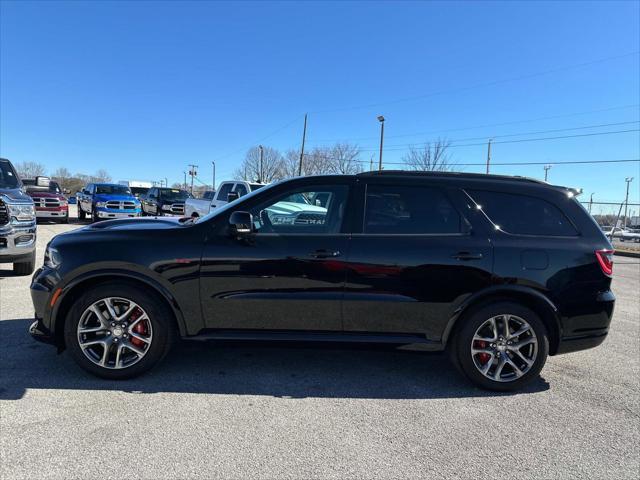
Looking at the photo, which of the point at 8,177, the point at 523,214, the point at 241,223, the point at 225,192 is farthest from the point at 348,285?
the point at 225,192

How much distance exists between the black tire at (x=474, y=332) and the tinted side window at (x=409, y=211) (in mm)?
719

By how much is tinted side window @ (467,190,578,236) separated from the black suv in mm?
14

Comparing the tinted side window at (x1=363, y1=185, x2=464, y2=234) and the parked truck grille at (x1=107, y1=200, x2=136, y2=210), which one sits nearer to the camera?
the tinted side window at (x1=363, y1=185, x2=464, y2=234)

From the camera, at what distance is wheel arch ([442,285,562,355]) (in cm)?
344

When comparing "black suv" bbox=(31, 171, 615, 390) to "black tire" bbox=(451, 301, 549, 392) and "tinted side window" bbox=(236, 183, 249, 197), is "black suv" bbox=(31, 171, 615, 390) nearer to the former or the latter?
"black tire" bbox=(451, 301, 549, 392)

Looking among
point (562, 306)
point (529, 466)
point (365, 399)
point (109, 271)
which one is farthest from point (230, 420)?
point (562, 306)

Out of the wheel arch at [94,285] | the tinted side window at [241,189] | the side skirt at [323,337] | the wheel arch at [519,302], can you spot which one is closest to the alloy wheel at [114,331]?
the wheel arch at [94,285]

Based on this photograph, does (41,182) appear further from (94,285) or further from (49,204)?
(49,204)

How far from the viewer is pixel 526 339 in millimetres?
3518

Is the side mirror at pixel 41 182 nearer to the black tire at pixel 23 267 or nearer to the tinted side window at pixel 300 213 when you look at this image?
the black tire at pixel 23 267

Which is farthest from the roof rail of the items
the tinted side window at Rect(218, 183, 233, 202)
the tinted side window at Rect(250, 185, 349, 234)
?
the tinted side window at Rect(218, 183, 233, 202)

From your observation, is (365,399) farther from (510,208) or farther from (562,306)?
(510,208)

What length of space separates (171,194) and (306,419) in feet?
67.3

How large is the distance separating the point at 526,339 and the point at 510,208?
3.66 ft
